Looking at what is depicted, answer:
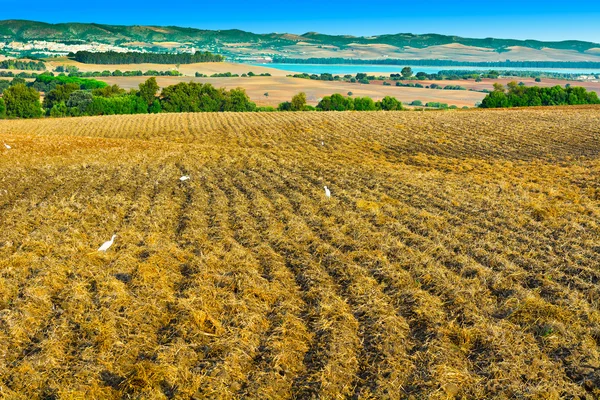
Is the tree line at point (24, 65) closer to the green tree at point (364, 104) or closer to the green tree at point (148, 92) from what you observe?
the green tree at point (148, 92)

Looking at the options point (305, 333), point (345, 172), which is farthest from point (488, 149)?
point (305, 333)

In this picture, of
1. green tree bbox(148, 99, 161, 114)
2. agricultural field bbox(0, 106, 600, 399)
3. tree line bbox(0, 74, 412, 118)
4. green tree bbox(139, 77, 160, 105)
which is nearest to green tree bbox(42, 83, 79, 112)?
tree line bbox(0, 74, 412, 118)

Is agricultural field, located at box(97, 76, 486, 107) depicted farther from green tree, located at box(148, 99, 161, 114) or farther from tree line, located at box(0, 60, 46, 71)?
tree line, located at box(0, 60, 46, 71)

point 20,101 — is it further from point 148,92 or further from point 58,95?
point 148,92

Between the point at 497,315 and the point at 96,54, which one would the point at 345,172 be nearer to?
the point at 497,315

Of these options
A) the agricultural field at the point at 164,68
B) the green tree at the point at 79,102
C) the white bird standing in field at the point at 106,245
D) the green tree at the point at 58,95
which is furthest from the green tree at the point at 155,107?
the agricultural field at the point at 164,68
